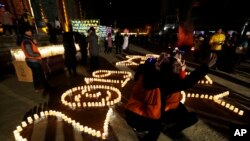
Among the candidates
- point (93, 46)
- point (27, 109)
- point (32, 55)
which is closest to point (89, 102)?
point (27, 109)

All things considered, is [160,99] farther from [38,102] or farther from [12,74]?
[12,74]

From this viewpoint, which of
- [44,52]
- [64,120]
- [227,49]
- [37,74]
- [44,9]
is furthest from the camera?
[44,9]

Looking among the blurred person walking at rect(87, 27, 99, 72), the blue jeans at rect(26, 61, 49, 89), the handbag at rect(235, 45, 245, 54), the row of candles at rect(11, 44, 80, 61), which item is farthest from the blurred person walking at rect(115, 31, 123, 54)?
the blue jeans at rect(26, 61, 49, 89)

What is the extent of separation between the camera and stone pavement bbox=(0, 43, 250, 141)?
363 centimetres

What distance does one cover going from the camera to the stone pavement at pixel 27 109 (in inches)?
143

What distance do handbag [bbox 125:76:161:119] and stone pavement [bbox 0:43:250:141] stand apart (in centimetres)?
89

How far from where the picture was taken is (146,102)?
2891 millimetres

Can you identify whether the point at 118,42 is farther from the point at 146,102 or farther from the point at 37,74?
the point at 146,102

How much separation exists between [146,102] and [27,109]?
3.56m

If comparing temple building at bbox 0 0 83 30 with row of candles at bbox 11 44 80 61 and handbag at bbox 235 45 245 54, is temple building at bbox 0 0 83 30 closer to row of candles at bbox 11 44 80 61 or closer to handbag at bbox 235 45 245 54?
row of candles at bbox 11 44 80 61

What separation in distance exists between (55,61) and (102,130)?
225 inches

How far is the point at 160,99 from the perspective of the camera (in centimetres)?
284

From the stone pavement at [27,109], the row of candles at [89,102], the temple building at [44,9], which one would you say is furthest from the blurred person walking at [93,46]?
the temple building at [44,9]

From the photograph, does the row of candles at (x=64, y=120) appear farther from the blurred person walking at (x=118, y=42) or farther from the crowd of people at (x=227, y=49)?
the blurred person walking at (x=118, y=42)
